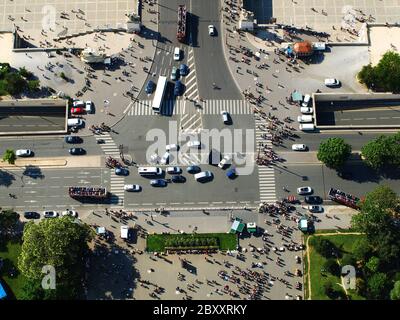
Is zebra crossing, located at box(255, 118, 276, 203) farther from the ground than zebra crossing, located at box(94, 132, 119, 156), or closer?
closer

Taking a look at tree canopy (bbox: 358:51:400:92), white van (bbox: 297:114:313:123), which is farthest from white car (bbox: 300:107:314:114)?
tree canopy (bbox: 358:51:400:92)

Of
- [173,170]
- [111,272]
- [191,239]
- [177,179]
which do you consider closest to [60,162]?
[173,170]

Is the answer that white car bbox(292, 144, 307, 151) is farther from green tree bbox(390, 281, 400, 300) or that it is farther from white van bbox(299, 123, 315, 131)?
green tree bbox(390, 281, 400, 300)

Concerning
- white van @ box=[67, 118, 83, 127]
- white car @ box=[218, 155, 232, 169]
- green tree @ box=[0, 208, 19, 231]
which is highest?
white van @ box=[67, 118, 83, 127]

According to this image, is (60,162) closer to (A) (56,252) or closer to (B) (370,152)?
(A) (56,252)

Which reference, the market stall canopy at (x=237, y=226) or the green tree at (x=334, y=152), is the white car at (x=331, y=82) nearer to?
the green tree at (x=334, y=152)
